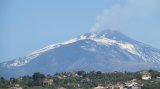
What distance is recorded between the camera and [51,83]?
84500mm

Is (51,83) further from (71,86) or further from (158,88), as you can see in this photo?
(158,88)

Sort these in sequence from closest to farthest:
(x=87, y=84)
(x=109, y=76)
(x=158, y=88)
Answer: (x=158, y=88), (x=87, y=84), (x=109, y=76)

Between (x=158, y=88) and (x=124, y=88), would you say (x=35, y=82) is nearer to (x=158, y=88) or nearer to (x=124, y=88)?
(x=124, y=88)

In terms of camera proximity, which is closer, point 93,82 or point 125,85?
point 125,85

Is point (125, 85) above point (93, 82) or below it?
below

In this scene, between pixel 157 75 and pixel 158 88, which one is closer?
pixel 158 88

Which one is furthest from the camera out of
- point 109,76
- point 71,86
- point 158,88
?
point 109,76

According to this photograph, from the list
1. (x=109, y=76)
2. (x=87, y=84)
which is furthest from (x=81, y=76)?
(x=87, y=84)

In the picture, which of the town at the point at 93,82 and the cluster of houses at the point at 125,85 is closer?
the cluster of houses at the point at 125,85

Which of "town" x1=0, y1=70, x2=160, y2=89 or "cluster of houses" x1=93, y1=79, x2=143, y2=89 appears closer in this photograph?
"cluster of houses" x1=93, y1=79, x2=143, y2=89

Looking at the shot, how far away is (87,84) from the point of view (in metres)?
84.3

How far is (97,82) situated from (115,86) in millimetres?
5970

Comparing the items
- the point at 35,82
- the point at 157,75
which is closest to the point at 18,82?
the point at 35,82

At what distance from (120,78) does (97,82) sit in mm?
4040
